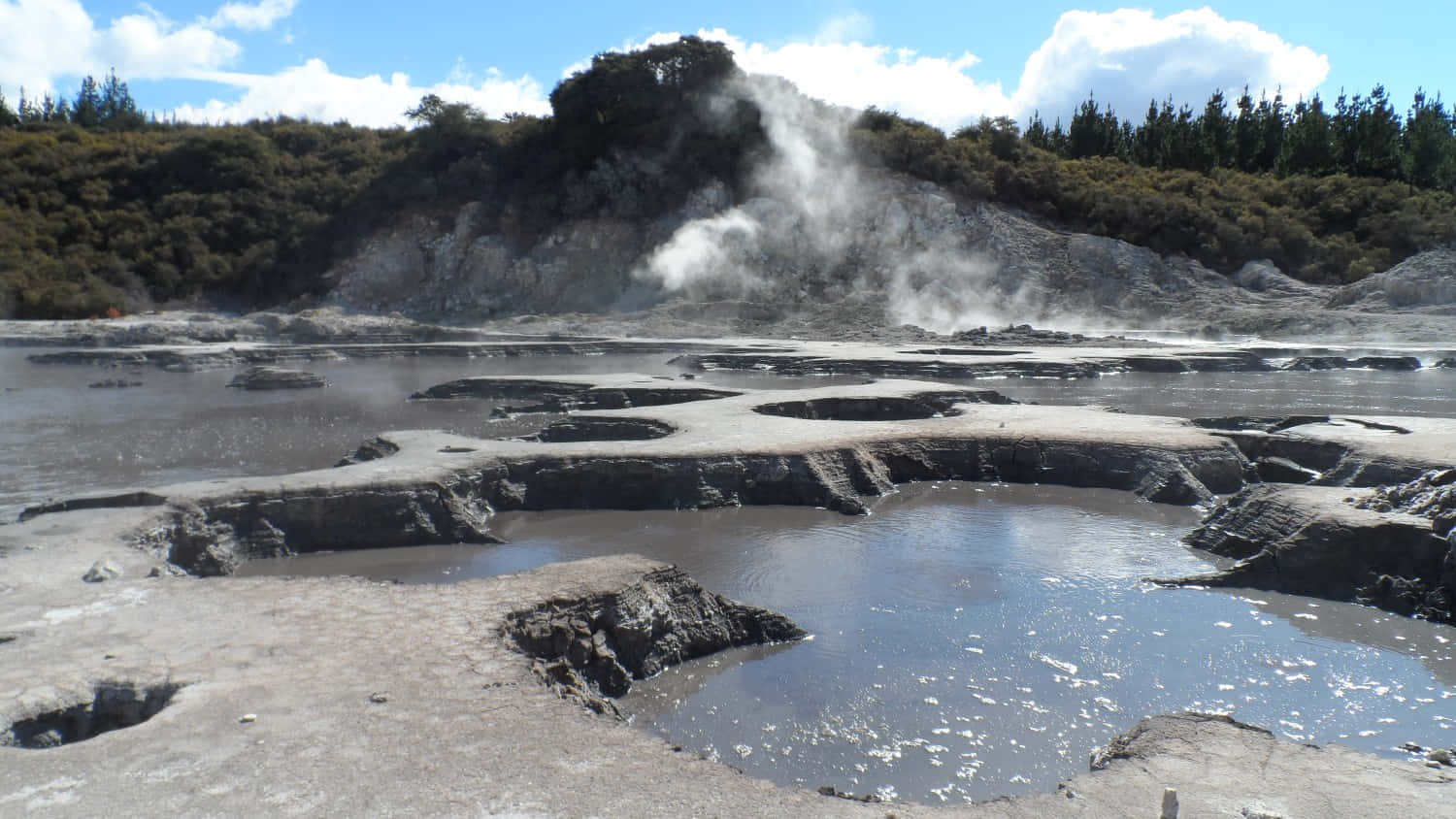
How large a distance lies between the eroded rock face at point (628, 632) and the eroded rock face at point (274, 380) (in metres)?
19.3

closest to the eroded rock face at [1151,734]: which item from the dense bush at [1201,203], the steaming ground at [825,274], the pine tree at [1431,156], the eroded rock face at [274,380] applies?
the eroded rock face at [274,380]

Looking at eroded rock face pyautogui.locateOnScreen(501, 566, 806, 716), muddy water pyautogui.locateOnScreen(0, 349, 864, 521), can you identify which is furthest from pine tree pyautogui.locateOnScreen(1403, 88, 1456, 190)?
eroded rock face pyautogui.locateOnScreen(501, 566, 806, 716)

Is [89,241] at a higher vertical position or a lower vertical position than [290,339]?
higher

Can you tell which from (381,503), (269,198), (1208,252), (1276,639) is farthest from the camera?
(269,198)

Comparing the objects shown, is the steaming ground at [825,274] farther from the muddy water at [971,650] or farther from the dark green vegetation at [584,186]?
A: the muddy water at [971,650]

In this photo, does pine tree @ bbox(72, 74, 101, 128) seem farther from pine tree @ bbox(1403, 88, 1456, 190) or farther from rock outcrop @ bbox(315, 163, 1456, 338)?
pine tree @ bbox(1403, 88, 1456, 190)

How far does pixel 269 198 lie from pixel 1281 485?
170 ft

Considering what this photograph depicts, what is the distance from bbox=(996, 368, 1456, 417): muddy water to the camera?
17.9 meters

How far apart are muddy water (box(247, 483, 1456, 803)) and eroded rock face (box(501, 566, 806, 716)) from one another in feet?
0.57

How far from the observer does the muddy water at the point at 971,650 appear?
5.35m

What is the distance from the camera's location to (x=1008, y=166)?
4625 cm

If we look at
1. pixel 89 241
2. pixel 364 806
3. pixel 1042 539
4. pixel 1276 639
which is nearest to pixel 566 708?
pixel 364 806

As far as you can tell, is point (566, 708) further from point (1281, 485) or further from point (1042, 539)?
point (1281, 485)

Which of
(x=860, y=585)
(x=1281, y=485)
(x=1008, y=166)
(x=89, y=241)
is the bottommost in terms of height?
(x=860, y=585)
